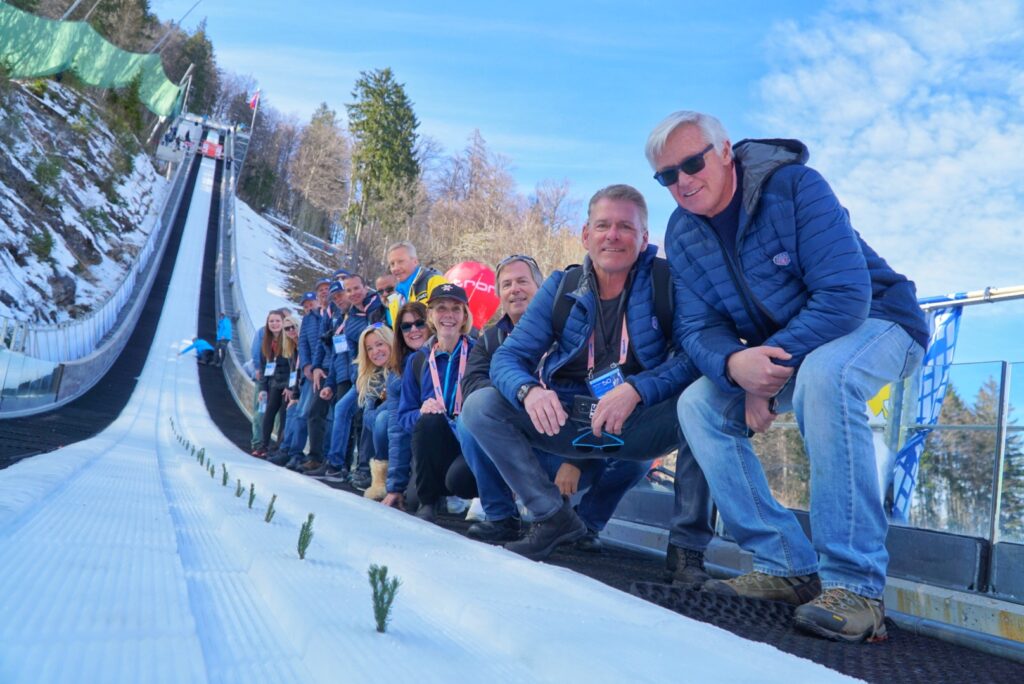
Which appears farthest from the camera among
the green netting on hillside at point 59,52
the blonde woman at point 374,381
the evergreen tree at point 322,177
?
the evergreen tree at point 322,177

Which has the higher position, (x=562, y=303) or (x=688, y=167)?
(x=688, y=167)

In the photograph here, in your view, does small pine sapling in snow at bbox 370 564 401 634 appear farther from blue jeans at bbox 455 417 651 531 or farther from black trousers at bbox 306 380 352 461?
black trousers at bbox 306 380 352 461

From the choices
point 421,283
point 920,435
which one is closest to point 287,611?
point 920,435

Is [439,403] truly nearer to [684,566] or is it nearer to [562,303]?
[562,303]

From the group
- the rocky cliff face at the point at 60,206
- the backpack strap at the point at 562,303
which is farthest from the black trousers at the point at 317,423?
the rocky cliff face at the point at 60,206

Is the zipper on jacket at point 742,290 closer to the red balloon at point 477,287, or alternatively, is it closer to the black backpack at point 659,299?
the black backpack at point 659,299

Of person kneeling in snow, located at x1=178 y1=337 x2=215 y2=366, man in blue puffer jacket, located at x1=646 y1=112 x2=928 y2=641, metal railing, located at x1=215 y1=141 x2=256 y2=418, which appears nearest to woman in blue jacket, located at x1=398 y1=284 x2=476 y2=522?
man in blue puffer jacket, located at x1=646 y1=112 x2=928 y2=641

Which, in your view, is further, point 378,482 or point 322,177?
point 322,177

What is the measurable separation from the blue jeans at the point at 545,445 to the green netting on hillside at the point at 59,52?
19.3 meters

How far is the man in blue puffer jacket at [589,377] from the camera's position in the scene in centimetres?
289

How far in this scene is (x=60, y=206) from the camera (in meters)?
19.8

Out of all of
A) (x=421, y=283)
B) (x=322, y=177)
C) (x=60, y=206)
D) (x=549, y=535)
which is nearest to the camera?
(x=549, y=535)

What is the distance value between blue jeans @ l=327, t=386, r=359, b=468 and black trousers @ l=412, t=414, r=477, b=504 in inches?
107

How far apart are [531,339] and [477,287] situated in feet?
10.8
